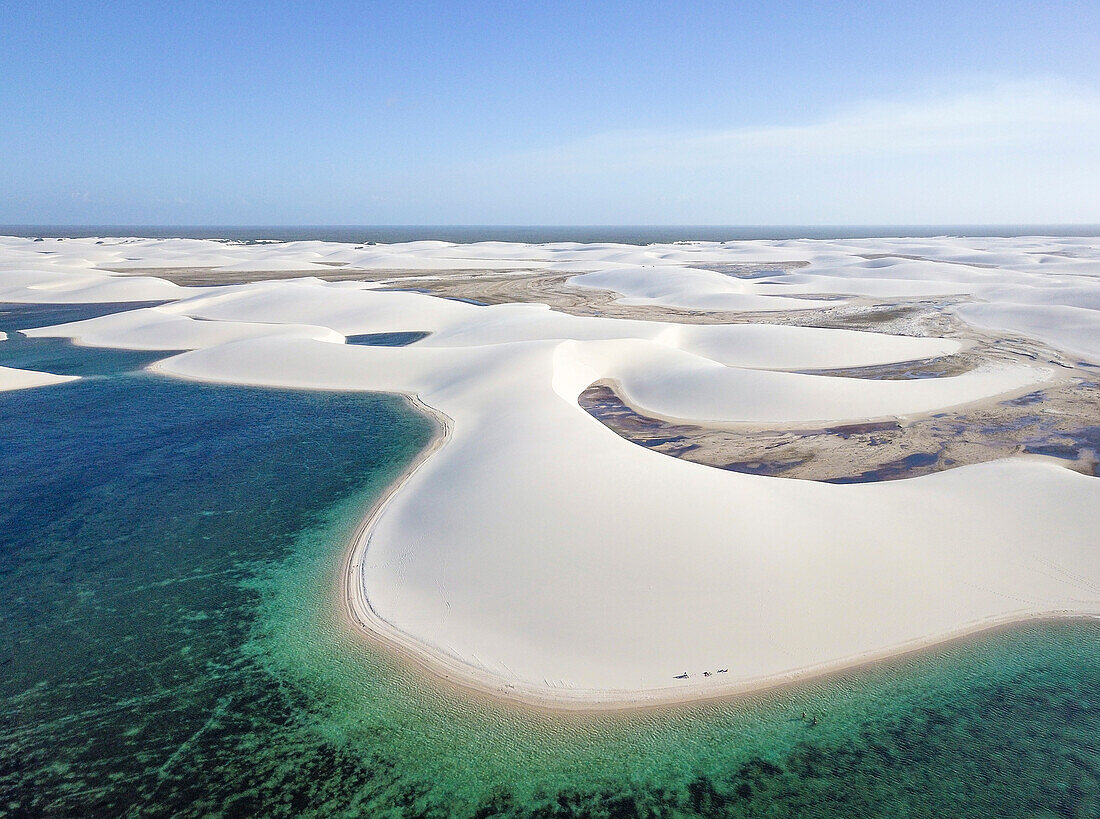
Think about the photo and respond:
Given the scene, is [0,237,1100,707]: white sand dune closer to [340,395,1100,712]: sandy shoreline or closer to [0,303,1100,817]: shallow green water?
[340,395,1100,712]: sandy shoreline

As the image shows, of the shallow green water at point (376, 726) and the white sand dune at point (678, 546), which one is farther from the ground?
the white sand dune at point (678, 546)

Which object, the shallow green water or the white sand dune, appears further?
the white sand dune

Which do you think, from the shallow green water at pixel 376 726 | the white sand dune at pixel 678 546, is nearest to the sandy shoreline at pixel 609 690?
the white sand dune at pixel 678 546

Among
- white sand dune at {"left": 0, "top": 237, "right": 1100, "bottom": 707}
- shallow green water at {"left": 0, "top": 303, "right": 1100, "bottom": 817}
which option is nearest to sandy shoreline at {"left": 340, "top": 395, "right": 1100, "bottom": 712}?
white sand dune at {"left": 0, "top": 237, "right": 1100, "bottom": 707}

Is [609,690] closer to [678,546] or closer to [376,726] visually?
[376,726]

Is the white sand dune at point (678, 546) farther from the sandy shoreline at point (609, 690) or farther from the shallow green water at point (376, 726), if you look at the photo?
the shallow green water at point (376, 726)

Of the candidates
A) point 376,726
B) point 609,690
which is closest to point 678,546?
point 609,690

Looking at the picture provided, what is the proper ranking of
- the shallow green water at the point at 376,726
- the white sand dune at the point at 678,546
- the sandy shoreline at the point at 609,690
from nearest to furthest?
the shallow green water at the point at 376,726 < the sandy shoreline at the point at 609,690 < the white sand dune at the point at 678,546

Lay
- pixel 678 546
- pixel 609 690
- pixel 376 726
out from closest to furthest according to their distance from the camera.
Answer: pixel 376 726 → pixel 609 690 → pixel 678 546
